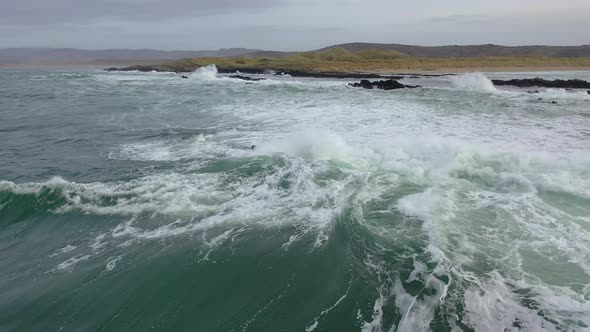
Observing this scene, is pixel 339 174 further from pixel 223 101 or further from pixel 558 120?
pixel 223 101

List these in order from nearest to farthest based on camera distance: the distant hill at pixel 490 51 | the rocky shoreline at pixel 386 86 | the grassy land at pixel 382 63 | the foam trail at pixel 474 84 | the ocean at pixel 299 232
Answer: the ocean at pixel 299 232, the foam trail at pixel 474 84, the rocky shoreline at pixel 386 86, the grassy land at pixel 382 63, the distant hill at pixel 490 51

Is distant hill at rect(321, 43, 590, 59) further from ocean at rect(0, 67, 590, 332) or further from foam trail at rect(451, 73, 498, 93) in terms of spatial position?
ocean at rect(0, 67, 590, 332)

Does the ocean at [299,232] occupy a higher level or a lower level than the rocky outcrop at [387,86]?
lower

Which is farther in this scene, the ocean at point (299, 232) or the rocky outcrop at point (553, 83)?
the rocky outcrop at point (553, 83)

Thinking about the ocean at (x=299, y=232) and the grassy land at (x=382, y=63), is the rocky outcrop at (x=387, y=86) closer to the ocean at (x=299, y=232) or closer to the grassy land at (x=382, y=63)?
the ocean at (x=299, y=232)

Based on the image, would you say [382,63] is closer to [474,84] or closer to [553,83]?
[553,83]

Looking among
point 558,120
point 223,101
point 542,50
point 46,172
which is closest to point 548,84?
point 558,120

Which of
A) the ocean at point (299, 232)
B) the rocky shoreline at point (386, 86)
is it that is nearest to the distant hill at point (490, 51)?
the rocky shoreline at point (386, 86)

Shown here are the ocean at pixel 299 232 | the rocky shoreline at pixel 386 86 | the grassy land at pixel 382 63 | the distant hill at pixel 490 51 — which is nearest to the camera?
the ocean at pixel 299 232
